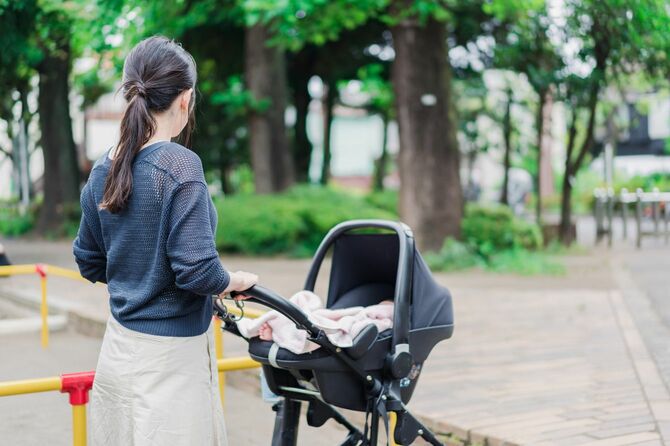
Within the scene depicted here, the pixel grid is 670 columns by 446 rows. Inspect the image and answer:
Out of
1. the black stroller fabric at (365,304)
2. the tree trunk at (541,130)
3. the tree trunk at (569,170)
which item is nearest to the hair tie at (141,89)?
the black stroller fabric at (365,304)

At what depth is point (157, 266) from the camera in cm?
305

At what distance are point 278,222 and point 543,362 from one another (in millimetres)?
10333

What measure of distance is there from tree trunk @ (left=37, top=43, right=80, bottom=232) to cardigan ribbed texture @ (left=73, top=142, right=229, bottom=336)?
24.0 meters

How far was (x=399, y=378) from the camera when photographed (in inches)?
152

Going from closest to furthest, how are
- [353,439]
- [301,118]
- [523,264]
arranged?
[353,439] < [523,264] < [301,118]

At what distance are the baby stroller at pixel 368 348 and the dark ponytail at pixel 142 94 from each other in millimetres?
630

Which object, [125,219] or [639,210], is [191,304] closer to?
[125,219]

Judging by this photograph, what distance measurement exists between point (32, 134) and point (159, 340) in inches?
1625

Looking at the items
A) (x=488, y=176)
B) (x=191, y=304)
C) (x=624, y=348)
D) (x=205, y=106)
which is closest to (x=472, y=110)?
(x=205, y=106)

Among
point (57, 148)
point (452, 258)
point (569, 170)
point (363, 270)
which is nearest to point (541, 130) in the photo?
point (569, 170)

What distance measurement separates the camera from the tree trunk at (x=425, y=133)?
48.8 feet

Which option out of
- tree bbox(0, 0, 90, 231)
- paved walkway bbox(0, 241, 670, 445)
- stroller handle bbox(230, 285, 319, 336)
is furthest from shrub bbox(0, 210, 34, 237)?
stroller handle bbox(230, 285, 319, 336)

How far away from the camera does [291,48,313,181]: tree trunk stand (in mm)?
24406

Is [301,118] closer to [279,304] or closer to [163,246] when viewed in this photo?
[279,304]
